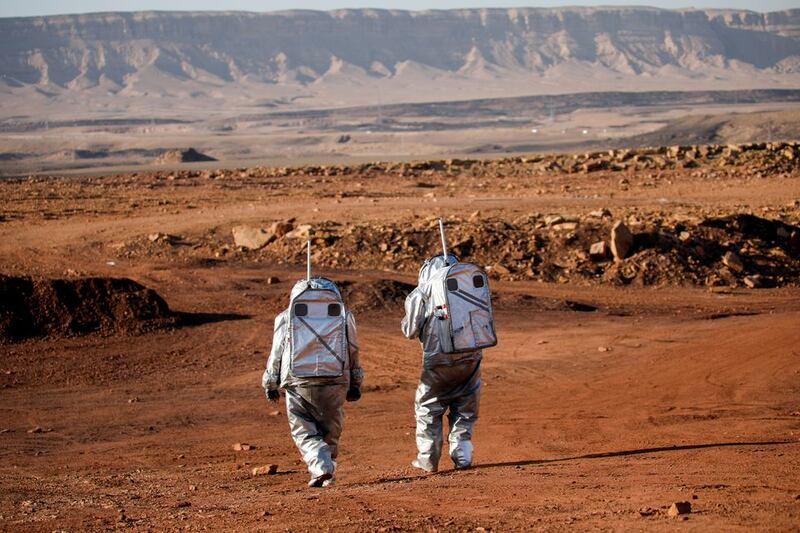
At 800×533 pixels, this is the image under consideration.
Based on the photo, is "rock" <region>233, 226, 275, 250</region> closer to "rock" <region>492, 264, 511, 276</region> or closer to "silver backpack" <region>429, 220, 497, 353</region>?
"rock" <region>492, 264, 511, 276</region>

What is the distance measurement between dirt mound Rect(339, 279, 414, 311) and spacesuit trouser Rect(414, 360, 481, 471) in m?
9.09

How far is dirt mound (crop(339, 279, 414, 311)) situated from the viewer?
1891 cm

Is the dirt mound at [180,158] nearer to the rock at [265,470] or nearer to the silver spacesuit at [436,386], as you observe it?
the rock at [265,470]

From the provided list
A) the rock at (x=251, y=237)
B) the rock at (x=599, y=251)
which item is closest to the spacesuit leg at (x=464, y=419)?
the rock at (x=599, y=251)

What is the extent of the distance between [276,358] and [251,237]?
16211 mm

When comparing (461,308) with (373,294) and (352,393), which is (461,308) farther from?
(373,294)

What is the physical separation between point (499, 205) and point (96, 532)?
2401cm

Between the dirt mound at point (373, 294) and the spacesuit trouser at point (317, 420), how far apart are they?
9.50 meters

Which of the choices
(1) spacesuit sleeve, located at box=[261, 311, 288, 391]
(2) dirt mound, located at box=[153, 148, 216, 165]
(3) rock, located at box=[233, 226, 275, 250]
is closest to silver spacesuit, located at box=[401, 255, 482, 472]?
(1) spacesuit sleeve, located at box=[261, 311, 288, 391]

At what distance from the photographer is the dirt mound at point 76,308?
671 inches

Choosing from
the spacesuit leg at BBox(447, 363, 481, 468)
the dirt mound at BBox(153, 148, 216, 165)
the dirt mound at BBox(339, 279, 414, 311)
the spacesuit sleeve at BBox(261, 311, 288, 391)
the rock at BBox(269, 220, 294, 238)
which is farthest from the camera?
the dirt mound at BBox(153, 148, 216, 165)

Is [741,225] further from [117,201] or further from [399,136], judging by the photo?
[399,136]

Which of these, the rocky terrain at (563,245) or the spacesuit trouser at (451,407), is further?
the rocky terrain at (563,245)

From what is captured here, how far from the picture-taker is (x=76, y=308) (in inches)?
688
